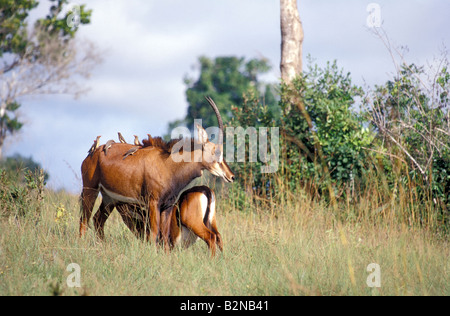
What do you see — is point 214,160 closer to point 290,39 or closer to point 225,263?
point 225,263

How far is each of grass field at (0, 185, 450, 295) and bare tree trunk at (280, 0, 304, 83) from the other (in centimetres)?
445

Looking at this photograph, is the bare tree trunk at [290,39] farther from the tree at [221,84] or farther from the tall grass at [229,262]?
the tree at [221,84]

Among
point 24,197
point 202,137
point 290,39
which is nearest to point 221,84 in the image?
point 290,39

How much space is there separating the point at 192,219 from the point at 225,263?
0.58 m

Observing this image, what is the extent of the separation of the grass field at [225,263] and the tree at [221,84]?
796 inches

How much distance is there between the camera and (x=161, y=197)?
5301mm

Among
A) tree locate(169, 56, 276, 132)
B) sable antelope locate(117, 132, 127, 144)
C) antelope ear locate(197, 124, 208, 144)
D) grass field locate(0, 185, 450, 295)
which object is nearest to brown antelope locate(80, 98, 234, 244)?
antelope ear locate(197, 124, 208, 144)

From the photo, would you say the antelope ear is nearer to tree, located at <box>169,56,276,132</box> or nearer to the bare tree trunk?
the bare tree trunk

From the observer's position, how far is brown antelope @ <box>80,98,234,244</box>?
5.28 meters

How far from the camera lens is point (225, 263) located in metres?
5.24

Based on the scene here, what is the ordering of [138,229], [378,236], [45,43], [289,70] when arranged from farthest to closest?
[45,43]
[289,70]
[378,236]
[138,229]

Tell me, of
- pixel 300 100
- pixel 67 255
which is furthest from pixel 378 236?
pixel 67 255
